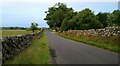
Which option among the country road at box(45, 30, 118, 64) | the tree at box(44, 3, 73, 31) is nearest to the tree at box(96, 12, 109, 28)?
the tree at box(44, 3, 73, 31)

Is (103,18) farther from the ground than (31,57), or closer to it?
farther from the ground

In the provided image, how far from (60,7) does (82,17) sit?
5431 cm

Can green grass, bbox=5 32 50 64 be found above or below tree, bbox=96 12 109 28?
below

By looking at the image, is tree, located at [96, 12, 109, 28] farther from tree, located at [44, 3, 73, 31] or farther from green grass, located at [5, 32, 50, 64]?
green grass, located at [5, 32, 50, 64]

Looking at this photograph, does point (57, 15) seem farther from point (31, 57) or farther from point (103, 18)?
point (31, 57)

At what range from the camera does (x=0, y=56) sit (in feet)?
36.3

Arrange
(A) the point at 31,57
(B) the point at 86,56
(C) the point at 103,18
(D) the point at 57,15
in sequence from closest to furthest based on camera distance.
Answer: (A) the point at 31,57 < (B) the point at 86,56 < (C) the point at 103,18 < (D) the point at 57,15

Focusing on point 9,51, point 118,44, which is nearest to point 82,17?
point 118,44

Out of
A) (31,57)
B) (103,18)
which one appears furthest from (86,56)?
(103,18)

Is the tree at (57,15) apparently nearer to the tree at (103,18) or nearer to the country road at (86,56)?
the tree at (103,18)

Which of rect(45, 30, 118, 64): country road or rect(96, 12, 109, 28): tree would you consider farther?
rect(96, 12, 109, 28): tree

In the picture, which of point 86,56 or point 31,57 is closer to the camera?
point 31,57

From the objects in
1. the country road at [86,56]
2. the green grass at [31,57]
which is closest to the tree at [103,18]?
the country road at [86,56]

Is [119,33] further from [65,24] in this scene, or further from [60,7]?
Answer: [60,7]
